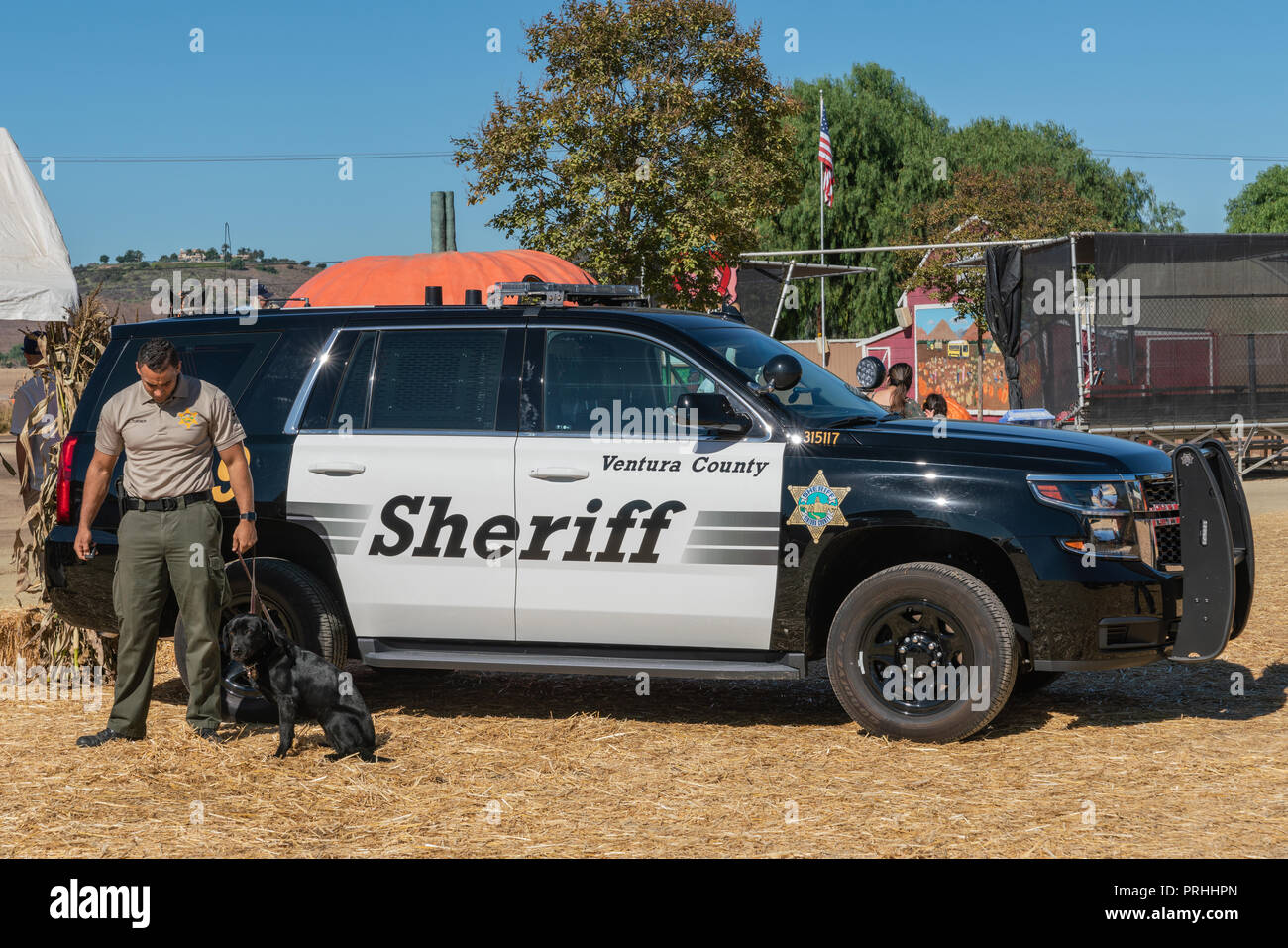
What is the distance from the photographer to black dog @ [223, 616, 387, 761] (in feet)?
21.7

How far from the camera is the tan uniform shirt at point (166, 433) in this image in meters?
6.82

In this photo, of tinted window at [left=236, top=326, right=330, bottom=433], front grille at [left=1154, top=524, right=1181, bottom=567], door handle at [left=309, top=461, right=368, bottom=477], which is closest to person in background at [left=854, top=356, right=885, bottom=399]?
front grille at [left=1154, top=524, right=1181, bottom=567]

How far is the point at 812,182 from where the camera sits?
51531mm

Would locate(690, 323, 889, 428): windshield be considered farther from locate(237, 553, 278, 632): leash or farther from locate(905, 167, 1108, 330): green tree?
locate(905, 167, 1108, 330): green tree

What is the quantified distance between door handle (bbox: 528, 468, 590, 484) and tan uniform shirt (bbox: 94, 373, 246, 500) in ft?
4.78

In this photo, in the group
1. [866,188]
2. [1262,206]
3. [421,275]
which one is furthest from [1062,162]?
[421,275]

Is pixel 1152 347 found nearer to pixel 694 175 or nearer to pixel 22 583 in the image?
pixel 694 175

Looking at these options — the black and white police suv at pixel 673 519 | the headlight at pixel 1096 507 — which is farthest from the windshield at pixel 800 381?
the headlight at pixel 1096 507

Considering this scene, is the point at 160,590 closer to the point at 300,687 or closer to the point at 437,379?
the point at 300,687

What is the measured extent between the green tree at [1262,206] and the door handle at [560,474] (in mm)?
81025

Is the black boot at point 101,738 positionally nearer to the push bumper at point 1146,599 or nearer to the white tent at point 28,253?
the push bumper at point 1146,599

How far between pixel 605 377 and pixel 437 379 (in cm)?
86
